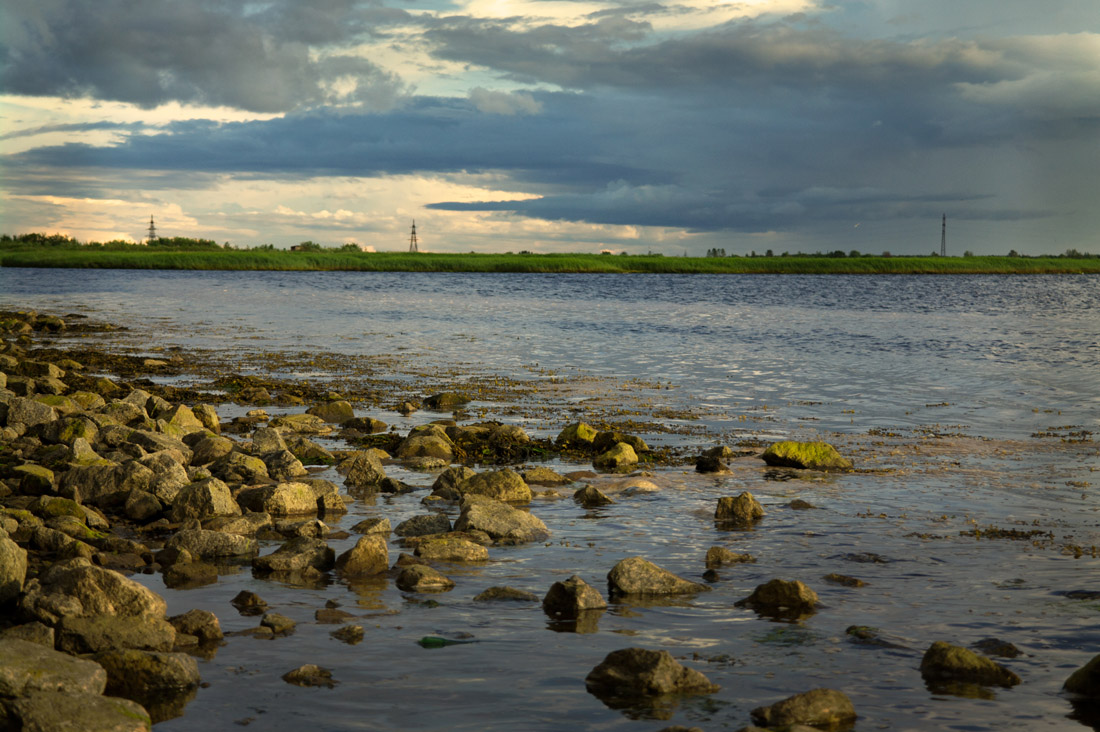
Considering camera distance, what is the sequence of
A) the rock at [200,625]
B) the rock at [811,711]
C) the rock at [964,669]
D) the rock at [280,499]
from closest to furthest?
the rock at [811,711]
the rock at [964,669]
the rock at [200,625]
the rock at [280,499]

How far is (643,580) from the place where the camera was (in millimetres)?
9273

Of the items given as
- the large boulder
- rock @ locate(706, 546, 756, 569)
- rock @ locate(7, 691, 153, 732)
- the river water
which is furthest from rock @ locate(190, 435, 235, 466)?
rock @ locate(7, 691, 153, 732)

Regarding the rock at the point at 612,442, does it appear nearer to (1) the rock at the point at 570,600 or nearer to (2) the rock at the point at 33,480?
(1) the rock at the point at 570,600

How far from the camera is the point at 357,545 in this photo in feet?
32.5

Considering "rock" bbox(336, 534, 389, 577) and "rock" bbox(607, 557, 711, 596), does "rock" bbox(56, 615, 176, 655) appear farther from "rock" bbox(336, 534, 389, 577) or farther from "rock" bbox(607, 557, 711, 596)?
"rock" bbox(607, 557, 711, 596)

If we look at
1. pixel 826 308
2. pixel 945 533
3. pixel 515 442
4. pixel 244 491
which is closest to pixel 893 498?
pixel 945 533

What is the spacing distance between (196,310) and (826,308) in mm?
43646

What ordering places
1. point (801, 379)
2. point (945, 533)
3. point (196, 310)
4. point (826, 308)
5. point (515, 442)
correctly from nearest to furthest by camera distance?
point (945, 533)
point (515, 442)
point (801, 379)
point (196, 310)
point (826, 308)

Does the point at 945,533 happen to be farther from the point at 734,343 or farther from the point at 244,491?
the point at 734,343

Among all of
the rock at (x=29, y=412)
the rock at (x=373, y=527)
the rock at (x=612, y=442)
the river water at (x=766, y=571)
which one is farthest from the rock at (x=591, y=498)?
the rock at (x=29, y=412)

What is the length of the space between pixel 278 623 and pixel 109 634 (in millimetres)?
1342

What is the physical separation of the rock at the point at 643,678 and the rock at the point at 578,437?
9.92 m

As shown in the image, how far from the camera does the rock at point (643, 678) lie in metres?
6.86

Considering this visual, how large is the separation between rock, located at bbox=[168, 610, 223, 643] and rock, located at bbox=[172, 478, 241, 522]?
374 cm
